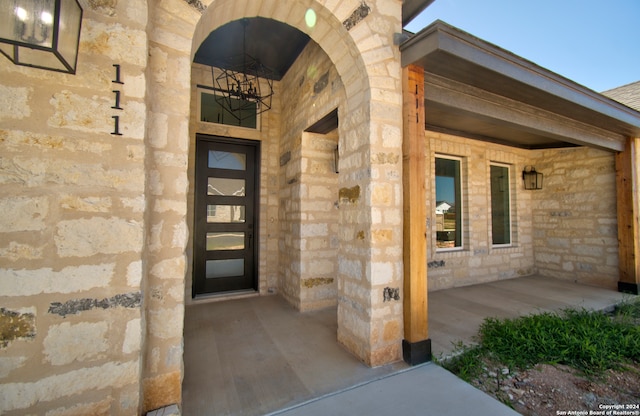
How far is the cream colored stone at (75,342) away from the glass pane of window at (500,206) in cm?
594

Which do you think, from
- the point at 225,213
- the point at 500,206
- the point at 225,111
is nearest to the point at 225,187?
the point at 225,213

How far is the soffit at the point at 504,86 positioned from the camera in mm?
1986

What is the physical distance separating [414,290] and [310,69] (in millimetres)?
2789

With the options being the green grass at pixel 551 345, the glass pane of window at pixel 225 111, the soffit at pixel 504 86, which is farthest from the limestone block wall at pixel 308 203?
the green grass at pixel 551 345

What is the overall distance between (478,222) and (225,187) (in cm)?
455

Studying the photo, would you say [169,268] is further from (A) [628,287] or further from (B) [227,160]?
(A) [628,287]

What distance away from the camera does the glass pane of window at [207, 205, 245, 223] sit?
12.6 ft

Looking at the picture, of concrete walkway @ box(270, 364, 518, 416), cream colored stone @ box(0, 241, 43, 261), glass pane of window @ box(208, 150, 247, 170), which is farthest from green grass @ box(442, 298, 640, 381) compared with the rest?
glass pane of window @ box(208, 150, 247, 170)

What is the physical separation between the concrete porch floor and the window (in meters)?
0.91

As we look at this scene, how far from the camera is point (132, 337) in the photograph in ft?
4.19

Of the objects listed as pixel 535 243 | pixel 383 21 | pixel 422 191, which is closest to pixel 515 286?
pixel 535 243

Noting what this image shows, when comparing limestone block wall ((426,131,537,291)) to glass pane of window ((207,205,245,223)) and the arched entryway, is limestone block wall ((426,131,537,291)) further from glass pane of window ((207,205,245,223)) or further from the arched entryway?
glass pane of window ((207,205,245,223))

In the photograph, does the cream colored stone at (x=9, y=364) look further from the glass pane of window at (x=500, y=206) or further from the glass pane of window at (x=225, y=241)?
the glass pane of window at (x=500, y=206)

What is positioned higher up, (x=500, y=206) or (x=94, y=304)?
(x=500, y=206)
